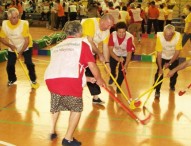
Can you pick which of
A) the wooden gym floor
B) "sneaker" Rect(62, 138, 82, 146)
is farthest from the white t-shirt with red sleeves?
the wooden gym floor

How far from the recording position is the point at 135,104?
6359 millimetres

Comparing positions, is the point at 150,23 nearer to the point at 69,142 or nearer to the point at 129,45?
the point at 129,45

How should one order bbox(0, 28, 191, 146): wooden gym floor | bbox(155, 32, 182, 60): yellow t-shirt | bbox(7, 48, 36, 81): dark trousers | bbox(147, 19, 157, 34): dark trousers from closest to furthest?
1. bbox(0, 28, 191, 146): wooden gym floor
2. bbox(155, 32, 182, 60): yellow t-shirt
3. bbox(7, 48, 36, 81): dark trousers
4. bbox(147, 19, 157, 34): dark trousers

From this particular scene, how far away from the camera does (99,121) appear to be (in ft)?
18.9

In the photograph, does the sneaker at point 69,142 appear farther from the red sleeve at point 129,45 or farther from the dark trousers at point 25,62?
the dark trousers at point 25,62

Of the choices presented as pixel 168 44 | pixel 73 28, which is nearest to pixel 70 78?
pixel 73 28

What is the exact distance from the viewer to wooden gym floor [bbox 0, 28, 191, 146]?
5.00 m

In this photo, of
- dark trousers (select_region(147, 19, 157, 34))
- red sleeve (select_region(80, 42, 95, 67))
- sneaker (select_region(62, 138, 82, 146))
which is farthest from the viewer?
dark trousers (select_region(147, 19, 157, 34))

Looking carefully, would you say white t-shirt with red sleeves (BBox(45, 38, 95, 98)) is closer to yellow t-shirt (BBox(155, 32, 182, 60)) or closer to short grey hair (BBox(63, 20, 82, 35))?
short grey hair (BBox(63, 20, 82, 35))

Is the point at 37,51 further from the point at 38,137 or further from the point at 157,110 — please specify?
the point at 38,137

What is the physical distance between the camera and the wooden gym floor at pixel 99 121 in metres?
5.00

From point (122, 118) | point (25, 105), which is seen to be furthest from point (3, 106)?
point (122, 118)

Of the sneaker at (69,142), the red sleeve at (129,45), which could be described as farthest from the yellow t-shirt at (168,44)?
the sneaker at (69,142)

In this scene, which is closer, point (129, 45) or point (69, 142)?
point (69, 142)
